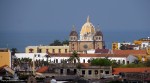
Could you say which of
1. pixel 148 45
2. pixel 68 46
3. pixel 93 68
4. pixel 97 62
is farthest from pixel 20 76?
pixel 68 46

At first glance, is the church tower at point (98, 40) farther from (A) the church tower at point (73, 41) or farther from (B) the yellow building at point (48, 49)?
(B) the yellow building at point (48, 49)

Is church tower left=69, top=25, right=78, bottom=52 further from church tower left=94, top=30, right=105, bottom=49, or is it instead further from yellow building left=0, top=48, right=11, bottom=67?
yellow building left=0, top=48, right=11, bottom=67

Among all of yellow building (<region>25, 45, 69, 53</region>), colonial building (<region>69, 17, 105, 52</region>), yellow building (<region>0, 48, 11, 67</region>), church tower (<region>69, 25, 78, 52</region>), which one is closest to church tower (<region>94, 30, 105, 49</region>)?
colonial building (<region>69, 17, 105, 52</region>)

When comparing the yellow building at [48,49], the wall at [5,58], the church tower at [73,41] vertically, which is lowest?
the wall at [5,58]

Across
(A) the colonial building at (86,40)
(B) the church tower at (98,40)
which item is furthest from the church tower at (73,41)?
(B) the church tower at (98,40)

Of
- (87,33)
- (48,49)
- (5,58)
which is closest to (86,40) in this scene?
(87,33)

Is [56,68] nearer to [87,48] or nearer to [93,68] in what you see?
[93,68]

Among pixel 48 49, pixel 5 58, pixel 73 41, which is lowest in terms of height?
pixel 5 58

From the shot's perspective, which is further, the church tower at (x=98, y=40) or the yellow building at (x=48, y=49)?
the church tower at (x=98, y=40)

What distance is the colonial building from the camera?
13750cm

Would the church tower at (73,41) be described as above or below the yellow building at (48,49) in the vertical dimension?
above

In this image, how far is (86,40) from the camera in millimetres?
139125

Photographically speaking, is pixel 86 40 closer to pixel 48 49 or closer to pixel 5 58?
pixel 48 49

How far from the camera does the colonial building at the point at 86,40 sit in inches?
5413
